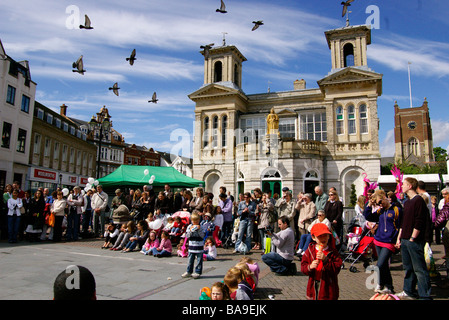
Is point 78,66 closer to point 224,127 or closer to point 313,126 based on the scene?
point 224,127

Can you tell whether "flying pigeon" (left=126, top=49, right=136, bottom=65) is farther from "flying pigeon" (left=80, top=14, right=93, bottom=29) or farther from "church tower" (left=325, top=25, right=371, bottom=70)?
"church tower" (left=325, top=25, right=371, bottom=70)

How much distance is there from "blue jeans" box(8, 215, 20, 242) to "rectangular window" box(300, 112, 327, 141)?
74.8 ft

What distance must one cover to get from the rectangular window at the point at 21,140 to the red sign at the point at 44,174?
282 centimetres

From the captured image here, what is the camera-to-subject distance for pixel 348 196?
2606cm

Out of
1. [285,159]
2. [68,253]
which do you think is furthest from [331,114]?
[68,253]

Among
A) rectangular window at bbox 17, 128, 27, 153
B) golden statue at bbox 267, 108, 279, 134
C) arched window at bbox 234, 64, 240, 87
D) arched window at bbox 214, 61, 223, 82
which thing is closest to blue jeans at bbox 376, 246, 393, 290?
golden statue at bbox 267, 108, 279, 134

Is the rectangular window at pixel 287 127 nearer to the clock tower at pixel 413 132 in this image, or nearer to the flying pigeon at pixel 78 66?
the flying pigeon at pixel 78 66

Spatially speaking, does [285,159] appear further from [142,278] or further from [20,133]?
[20,133]

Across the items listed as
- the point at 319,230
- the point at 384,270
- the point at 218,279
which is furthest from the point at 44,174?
the point at 319,230

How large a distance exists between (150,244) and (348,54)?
25.8 metres

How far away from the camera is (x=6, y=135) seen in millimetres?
26250

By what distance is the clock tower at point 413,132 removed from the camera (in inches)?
2960

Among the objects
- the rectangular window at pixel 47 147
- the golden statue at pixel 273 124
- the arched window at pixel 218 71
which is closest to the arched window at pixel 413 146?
the arched window at pixel 218 71
